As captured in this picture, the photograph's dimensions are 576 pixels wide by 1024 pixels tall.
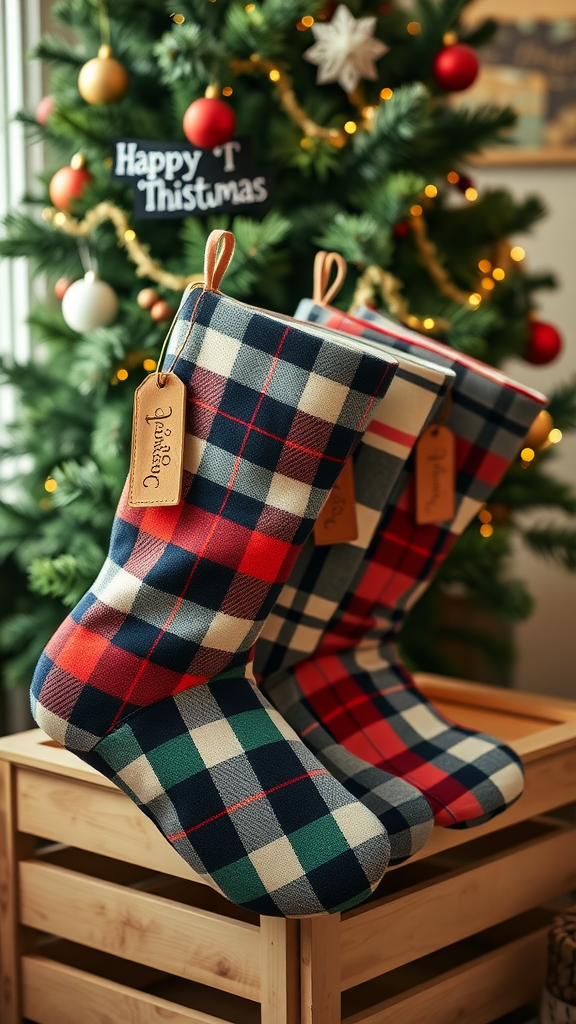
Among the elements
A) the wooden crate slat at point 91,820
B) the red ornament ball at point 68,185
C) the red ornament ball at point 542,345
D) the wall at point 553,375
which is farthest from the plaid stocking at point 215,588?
the wall at point 553,375

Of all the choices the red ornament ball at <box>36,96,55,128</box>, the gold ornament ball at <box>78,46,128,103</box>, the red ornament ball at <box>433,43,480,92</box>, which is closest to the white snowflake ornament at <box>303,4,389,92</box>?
the red ornament ball at <box>433,43,480,92</box>

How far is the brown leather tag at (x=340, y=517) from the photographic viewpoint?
92cm

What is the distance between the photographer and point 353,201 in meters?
1.26

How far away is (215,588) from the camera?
0.79 metres

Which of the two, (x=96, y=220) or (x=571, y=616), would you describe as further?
(x=571, y=616)

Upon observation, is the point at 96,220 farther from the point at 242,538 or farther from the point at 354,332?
the point at 242,538

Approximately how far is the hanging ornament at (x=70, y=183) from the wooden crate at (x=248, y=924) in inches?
24.3

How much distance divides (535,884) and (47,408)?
0.80m

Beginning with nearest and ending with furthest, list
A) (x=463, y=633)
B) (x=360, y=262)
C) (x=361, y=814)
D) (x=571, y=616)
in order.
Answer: (x=361, y=814)
(x=360, y=262)
(x=463, y=633)
(x=571, y=616)

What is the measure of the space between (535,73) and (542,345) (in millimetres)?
1008

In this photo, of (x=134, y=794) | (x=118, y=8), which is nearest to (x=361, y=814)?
(x=134, y=794)

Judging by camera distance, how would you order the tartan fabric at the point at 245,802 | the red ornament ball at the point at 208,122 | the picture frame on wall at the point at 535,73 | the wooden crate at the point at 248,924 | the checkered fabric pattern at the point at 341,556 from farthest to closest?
the picture frame on wall at the point at 535,73 < the red ornament ball at the point at 208,122 < the checkered fabric pattern at the point at 341,556 < the wooden crate at the point at 248,924 < the tartan fabric at the point at 245,802

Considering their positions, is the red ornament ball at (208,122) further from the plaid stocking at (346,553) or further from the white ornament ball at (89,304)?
the plaid stocking at (346,553)

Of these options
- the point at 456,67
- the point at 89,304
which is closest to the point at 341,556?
the point at 89,304
